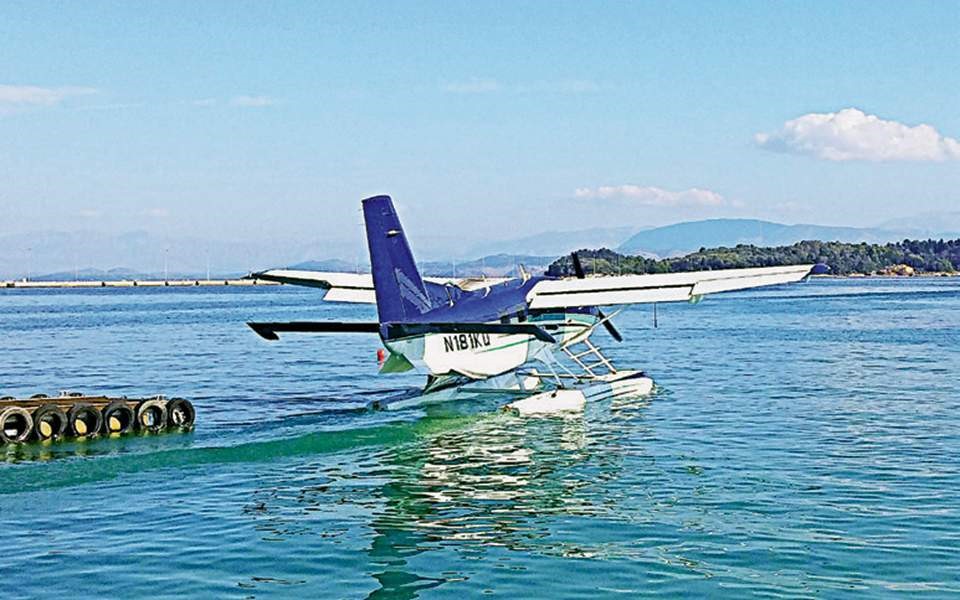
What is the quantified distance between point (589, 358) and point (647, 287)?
17.5m

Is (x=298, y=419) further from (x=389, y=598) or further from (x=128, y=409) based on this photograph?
(x=389, y=598)

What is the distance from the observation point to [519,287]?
27562 millimetres

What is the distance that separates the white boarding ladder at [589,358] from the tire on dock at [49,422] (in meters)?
12.6

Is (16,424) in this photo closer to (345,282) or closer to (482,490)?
(482,490)

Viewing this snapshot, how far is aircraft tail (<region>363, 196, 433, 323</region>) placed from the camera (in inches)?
904

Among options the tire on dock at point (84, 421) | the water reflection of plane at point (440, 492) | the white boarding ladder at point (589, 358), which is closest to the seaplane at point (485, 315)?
the white boarding ladder at point (589, 358)

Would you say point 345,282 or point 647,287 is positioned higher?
point 345,282

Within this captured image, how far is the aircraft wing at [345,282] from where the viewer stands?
91.9ft

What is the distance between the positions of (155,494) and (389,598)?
6.12 metres

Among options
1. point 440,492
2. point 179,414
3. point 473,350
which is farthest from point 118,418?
point 440,492

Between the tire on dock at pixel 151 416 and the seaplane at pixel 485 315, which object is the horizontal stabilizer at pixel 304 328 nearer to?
the seaplane at pixel 485 315

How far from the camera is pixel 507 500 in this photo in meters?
16.1

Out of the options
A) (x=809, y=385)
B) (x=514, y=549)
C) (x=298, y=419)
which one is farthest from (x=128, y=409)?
(x=809, y=385)

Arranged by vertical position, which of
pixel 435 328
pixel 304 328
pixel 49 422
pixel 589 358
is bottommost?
pixel 589 358
